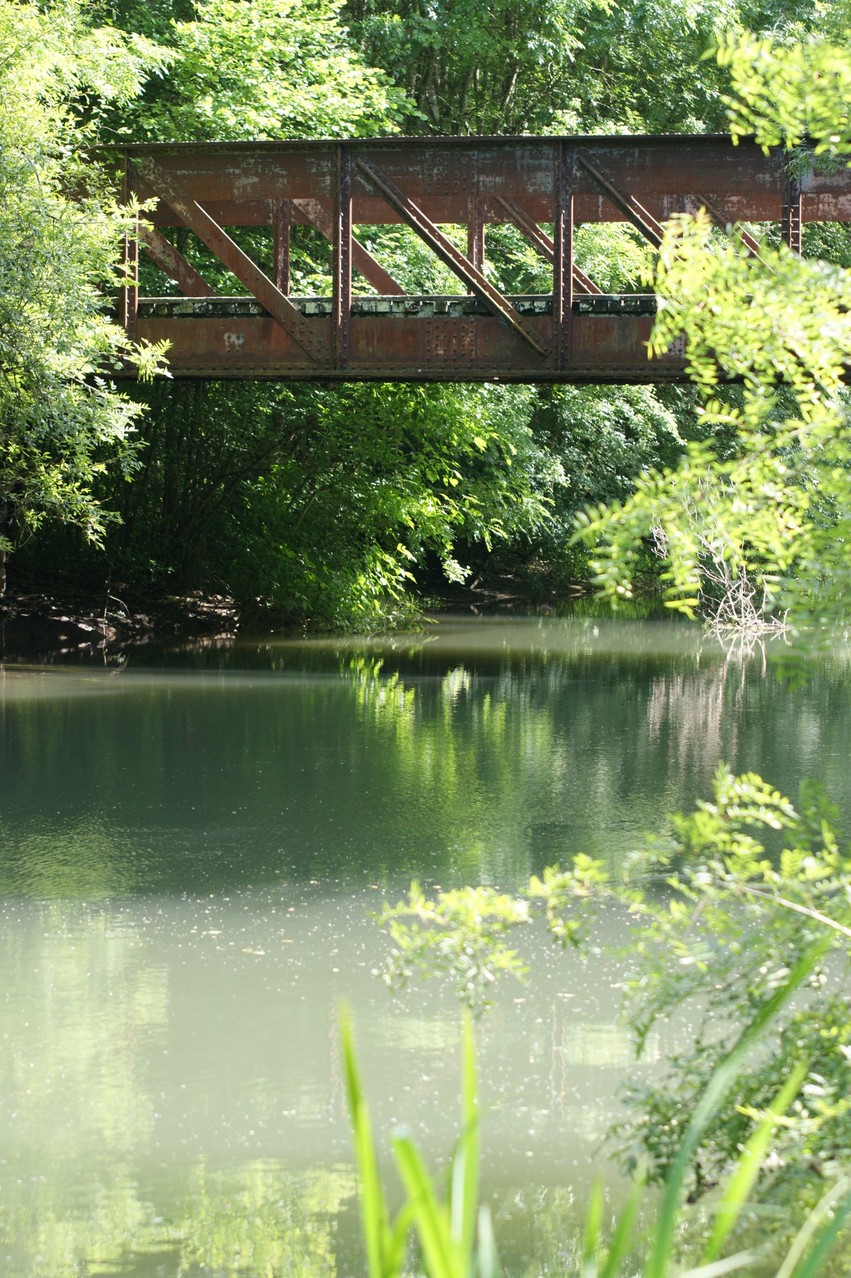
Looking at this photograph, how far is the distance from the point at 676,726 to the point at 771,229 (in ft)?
89.3

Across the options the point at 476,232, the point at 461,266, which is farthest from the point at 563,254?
the point at 476,232

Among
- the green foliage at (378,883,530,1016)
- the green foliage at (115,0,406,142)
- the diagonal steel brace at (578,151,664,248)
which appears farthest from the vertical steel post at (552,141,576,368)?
the green foliage at (378,883,530,1016)

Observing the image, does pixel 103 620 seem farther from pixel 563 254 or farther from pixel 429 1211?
pixel 429 1211

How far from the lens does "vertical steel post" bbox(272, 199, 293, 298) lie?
19.1 metres

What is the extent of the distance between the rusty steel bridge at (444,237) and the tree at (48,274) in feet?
3.48

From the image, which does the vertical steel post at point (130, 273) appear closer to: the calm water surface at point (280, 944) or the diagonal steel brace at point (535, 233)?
the diagonal steel brace at point (535, 233)

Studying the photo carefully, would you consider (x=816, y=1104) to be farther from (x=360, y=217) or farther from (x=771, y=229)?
(x=771, y=229)

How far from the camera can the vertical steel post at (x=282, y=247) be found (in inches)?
752

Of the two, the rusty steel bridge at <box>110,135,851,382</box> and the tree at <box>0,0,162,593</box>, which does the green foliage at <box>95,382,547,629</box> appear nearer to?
the rusty steel bridge at <box>110,135,851,382</box>

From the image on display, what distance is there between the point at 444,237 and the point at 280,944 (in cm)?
1168

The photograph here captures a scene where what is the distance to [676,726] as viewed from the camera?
13711 millimetres

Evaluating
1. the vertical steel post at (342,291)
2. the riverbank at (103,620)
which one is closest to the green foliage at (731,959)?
the vertical steel post at (342,291)

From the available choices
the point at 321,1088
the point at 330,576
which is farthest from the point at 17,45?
the point at 321,1088

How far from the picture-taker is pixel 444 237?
17.0 meters
